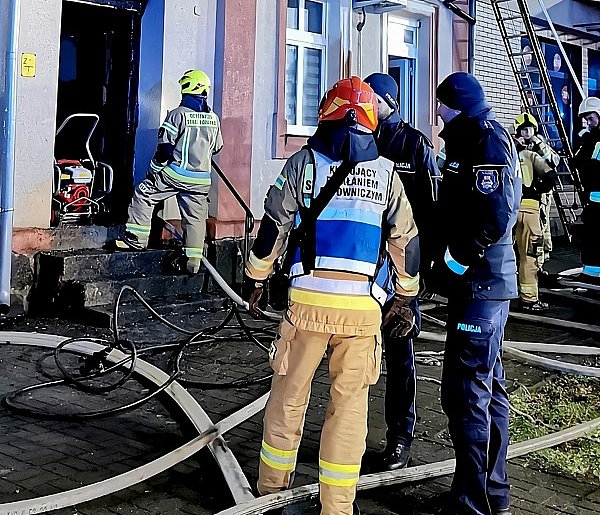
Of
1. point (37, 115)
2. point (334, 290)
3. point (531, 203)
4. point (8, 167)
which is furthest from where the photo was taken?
point (531, 203)

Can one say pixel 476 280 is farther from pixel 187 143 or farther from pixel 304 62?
pixel 304 62

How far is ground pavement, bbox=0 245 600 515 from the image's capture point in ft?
13.5

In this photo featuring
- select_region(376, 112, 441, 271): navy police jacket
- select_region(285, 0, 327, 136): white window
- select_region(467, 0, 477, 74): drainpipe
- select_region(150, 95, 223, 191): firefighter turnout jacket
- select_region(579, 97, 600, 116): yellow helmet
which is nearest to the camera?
select_region(376, 112, 441, 271): navy police jacket

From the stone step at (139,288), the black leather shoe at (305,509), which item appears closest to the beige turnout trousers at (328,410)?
the black leather shoe at (305,509)

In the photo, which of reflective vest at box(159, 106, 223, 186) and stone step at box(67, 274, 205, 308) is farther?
reflective vest at box(159, 106, 223, 186)

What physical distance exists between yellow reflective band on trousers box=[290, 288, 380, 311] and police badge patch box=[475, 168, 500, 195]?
0.72 m

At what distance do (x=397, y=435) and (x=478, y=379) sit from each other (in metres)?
0.93

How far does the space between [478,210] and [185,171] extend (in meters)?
5.57


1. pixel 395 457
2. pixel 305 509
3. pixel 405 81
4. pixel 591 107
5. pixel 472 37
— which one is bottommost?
pixel 305 509

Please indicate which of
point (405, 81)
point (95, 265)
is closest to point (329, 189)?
point (95, 265)

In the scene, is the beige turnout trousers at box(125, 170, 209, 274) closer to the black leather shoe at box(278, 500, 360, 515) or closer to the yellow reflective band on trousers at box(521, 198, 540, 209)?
the yellow reflective band on trousers at box(521, 198, 540, 209)

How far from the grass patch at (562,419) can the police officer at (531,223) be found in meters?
3.07

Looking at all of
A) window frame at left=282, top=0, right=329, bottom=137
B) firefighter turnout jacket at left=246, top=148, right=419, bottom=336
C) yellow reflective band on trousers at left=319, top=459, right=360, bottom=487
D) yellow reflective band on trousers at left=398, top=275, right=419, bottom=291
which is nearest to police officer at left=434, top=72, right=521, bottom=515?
yellow reflective band on trousers at left=398, top=275, right=419, bottom=291

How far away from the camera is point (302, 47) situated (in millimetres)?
11273
